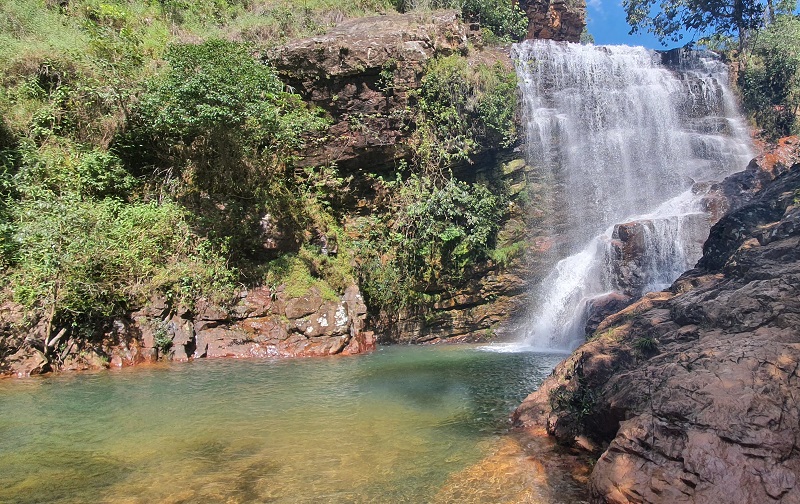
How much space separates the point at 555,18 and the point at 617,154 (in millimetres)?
10777

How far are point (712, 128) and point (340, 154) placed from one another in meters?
14.6

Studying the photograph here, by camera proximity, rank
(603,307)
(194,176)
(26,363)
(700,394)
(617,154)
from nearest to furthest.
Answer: (700,394), (26,363), (603,307), (194,176), (617,154)

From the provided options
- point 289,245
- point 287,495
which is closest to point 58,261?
point 289,245

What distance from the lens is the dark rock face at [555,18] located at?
23797 millimetres

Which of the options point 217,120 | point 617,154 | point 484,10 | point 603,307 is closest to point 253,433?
point 217,120

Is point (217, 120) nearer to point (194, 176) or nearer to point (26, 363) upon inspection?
point (194, 176)

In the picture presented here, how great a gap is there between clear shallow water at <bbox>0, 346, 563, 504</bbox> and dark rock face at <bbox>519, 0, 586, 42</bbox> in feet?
67.9

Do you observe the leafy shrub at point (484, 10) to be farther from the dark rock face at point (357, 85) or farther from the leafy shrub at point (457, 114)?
the dark rock face at point (357, 85)

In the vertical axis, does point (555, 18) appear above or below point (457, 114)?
above

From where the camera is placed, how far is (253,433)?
541 centimetres

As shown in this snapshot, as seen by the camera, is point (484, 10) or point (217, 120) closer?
point (217, 120)

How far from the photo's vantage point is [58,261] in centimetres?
943

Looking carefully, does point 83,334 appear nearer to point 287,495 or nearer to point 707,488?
point 287,495

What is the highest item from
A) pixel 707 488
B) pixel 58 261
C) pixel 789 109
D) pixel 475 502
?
pixel 789 109
